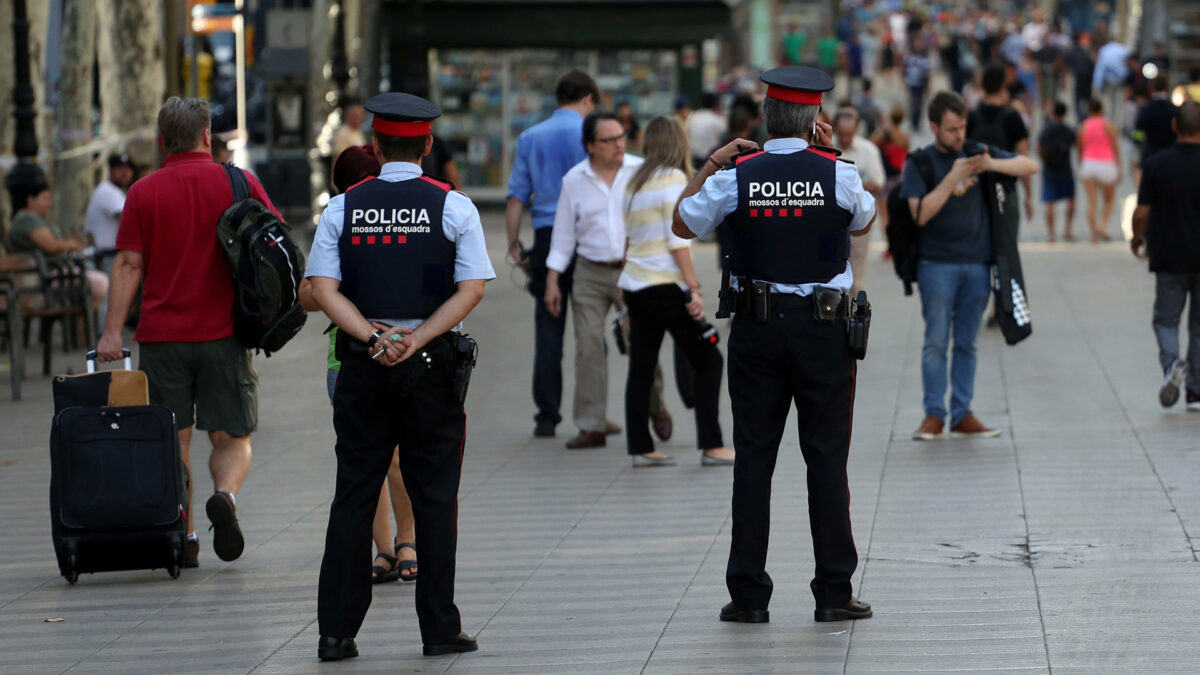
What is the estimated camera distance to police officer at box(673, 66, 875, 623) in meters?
5.96

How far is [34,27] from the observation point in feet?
55.6

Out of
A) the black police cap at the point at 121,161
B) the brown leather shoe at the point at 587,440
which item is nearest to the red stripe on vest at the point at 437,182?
the brown leather shoe at the point at 587,440

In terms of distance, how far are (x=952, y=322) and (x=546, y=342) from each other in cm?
225

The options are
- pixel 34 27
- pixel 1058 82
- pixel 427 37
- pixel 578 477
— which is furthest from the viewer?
pixel 1058 82

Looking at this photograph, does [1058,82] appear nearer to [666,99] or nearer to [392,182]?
[666,99]

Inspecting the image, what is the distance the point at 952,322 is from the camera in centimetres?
1009

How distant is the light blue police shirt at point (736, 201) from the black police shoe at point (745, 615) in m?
1.05

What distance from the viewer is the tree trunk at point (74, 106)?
59.3 feet

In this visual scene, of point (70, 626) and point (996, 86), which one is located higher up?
point (996, 86)

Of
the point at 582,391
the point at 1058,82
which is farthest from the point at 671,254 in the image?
the point at 1058,82

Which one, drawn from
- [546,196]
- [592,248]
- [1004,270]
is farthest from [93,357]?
[1004,270]

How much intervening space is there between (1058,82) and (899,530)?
34.6 meters

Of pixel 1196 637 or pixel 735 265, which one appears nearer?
pixel 1196 637

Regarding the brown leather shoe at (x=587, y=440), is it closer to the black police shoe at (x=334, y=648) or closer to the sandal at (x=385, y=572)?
the sandal at (x=385, y=572)
